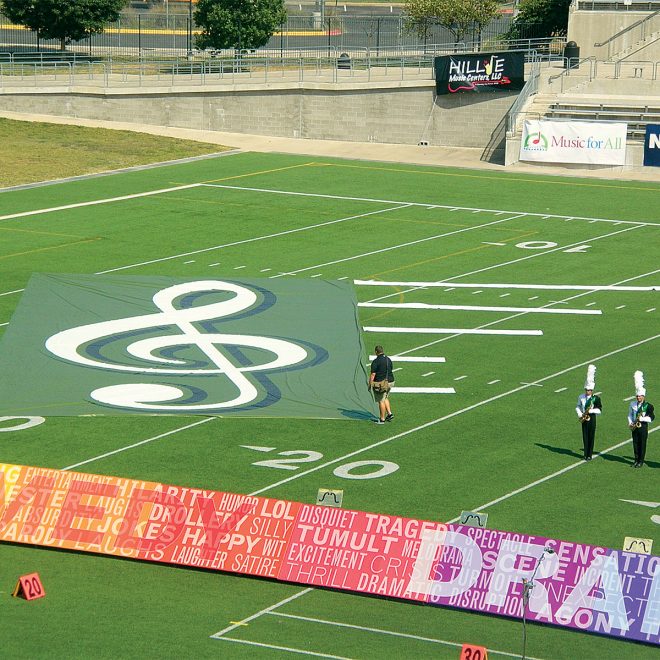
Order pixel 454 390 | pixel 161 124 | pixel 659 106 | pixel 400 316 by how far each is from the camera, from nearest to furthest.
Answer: pixel 454 390 < pixel 400 316 < pixel 659 106 < pixel 161 124

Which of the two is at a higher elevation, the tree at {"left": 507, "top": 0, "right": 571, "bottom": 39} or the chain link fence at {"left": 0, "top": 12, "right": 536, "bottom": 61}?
the tree at {"left": 507, "top": 0, "right": 571, "bottom": 39}

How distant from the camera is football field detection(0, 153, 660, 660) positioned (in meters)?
18.4

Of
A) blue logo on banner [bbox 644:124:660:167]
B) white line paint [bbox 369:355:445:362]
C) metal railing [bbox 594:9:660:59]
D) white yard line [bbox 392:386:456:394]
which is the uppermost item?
metal railing [bbox 594:9:660:59]

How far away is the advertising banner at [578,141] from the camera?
57375 millimetres

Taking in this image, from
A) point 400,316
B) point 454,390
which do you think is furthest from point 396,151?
point 454,390

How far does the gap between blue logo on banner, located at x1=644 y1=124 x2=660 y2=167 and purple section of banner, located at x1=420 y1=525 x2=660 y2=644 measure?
4053cm

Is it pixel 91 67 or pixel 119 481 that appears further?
pixel 91 67

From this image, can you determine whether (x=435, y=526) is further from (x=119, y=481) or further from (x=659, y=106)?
(x=659, y=106)

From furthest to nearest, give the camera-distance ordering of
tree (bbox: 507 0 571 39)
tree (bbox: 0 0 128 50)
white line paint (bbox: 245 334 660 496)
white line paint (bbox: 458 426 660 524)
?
tree (bbox: 507 0 571 39), tree (bbox: 0 0 128 50), white line paint (bbox: 245 334 660 496), white line paint (bbox: 458 426 660 524)

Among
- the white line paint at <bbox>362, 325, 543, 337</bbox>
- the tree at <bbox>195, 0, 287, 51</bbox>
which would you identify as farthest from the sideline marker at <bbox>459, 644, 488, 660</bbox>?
the tree at <bbox>195, 0, 287, 51</bbox>

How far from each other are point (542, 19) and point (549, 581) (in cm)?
7063

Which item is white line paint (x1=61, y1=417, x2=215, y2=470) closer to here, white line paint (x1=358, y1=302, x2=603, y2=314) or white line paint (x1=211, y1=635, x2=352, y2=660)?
white line paint (x1=211, y1=635, x2=352, y2=660)

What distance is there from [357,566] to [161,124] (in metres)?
50.2

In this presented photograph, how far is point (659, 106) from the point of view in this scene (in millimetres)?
61375
